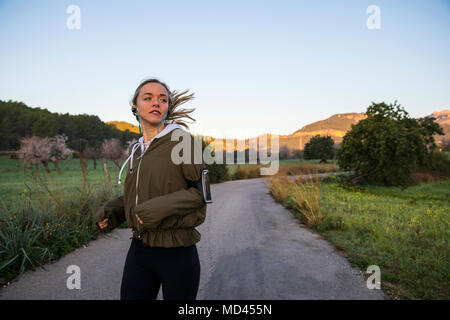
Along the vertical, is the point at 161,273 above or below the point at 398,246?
above

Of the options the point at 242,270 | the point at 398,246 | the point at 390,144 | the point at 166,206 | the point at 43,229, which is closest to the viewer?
the point at 166,206


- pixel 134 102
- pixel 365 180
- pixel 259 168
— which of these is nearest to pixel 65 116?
pixel 259 168

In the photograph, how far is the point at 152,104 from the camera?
1.84 metres

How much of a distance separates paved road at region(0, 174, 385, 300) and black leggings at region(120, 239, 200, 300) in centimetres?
144

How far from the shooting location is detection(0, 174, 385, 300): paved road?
3.01 meters

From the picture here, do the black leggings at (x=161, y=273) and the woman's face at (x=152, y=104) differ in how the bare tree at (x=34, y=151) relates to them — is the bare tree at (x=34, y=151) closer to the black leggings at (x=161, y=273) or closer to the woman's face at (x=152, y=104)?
the woman's face at (x=152, y=104)

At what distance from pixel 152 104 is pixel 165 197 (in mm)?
768

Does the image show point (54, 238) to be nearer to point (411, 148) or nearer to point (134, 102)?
point (134, 102)

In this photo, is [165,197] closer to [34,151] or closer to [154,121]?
[154,121]

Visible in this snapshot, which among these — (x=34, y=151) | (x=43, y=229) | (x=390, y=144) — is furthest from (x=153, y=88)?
(x=34, y=151)

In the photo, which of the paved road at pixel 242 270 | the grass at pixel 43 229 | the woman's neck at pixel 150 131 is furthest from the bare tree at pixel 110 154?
the woman's neck at pixel 150 131

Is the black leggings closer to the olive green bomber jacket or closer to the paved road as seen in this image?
the olive green bomber jacket

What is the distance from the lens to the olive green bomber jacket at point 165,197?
4.82ft

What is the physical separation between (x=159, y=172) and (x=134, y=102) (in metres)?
0.79
